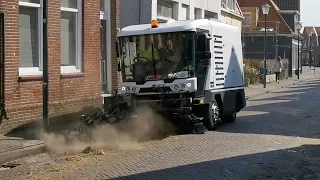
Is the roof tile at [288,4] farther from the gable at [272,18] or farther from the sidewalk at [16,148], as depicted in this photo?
the sidewalk at [16,148]

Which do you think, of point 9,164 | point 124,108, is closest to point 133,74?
point 124,108

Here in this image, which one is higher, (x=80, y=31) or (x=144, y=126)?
Answer: (x=80, y=31)

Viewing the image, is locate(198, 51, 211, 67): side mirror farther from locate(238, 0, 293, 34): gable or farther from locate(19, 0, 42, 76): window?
locate(238, 0, 293, 34): gable

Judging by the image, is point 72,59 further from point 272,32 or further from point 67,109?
point 272,32

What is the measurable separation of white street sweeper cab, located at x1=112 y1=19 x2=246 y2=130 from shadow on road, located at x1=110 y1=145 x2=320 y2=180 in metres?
3.19

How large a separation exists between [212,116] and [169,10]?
1188 centimetres

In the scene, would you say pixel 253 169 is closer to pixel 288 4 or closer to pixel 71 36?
pixel 71 36

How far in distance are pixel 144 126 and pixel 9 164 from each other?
411cm

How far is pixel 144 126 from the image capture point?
44.6 feet

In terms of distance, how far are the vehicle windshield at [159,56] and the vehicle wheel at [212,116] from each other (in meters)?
1.33

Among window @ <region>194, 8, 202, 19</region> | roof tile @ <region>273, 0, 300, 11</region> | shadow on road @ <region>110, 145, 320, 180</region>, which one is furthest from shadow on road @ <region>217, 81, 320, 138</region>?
roof tile @ <region>273, 0, 300, 11</region>

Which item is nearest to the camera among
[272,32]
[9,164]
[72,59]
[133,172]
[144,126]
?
[133,172]

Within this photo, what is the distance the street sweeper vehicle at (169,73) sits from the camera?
1374 cm

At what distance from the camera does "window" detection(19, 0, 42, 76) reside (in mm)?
14161
